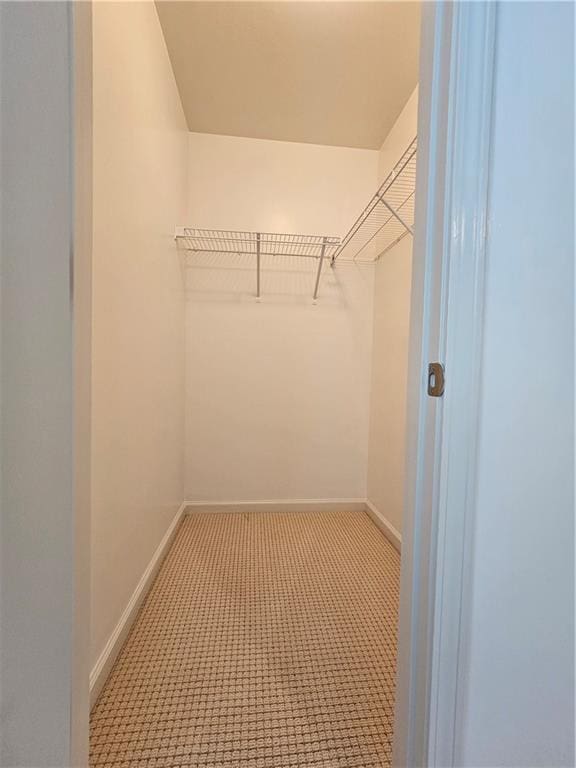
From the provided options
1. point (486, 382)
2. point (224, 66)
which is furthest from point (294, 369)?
point (486, 382)

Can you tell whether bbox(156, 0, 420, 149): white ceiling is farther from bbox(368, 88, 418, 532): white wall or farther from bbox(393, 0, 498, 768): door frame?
bbox(393, 0, 498, 768): door frame

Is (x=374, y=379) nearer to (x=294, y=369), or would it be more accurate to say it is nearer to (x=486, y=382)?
(x=294, y=369)

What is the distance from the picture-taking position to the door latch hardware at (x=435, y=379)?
1.70 ft

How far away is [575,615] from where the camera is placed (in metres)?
0.53

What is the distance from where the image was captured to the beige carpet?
0.86m

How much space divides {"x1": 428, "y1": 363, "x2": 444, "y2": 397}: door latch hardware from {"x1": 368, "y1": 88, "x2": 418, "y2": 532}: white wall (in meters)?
1.21

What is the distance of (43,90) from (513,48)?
0.69 meters

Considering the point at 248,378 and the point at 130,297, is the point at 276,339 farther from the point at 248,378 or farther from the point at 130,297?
the point at 130,297

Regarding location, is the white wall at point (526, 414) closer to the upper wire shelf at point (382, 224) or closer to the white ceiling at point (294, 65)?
the upper wire shelf at point (382, 224)

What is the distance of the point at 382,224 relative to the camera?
6.48ft

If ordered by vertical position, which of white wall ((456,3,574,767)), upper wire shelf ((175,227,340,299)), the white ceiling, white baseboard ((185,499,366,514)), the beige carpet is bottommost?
the beige carpet

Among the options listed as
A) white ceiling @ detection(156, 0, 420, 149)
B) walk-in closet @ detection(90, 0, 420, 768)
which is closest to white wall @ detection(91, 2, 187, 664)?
walk-in closet @ detection(90, 0, 420, 768)

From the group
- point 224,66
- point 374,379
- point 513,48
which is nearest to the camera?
point 513,48

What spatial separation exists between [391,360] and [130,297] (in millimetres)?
1436
